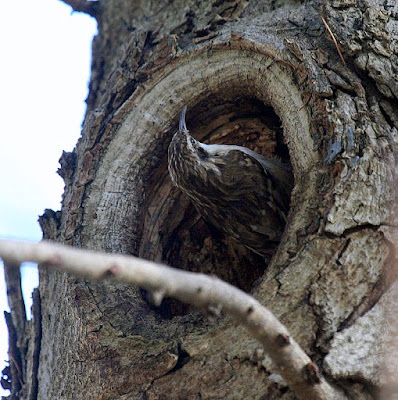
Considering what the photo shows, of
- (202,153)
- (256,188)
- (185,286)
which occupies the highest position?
(202,153)

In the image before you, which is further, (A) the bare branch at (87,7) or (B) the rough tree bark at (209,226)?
(A) the bare branch at (87,7)

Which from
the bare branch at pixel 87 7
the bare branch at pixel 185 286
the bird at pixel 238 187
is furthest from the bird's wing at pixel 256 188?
the bare branch at pixel 185 286

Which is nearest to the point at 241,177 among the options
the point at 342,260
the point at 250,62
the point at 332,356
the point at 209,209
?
the point at 209,209

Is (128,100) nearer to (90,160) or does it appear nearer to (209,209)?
(90,160)

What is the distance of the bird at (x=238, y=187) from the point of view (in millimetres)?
3016

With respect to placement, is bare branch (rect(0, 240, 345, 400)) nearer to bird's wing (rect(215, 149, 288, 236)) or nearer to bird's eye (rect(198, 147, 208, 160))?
bird's wing (rect(215, 149, 288, 236))

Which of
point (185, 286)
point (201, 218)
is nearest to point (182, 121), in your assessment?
point (201, 218)

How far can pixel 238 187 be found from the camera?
312 cm

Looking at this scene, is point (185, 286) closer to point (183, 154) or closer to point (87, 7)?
point (183, 154)

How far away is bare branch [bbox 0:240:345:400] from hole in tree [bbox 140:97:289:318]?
1.40 m

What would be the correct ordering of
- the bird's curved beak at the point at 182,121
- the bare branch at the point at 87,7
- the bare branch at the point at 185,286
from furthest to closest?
1. the bare branch at the point at 87,7
2. the bird's curved beak at the point at 182,121
3. the bare branch at the point at 185,286

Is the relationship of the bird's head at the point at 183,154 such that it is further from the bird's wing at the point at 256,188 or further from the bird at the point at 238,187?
the bird's wing at the point at 256,188

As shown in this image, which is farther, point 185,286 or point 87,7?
point 87,7

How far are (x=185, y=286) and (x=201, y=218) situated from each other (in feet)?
7.55
